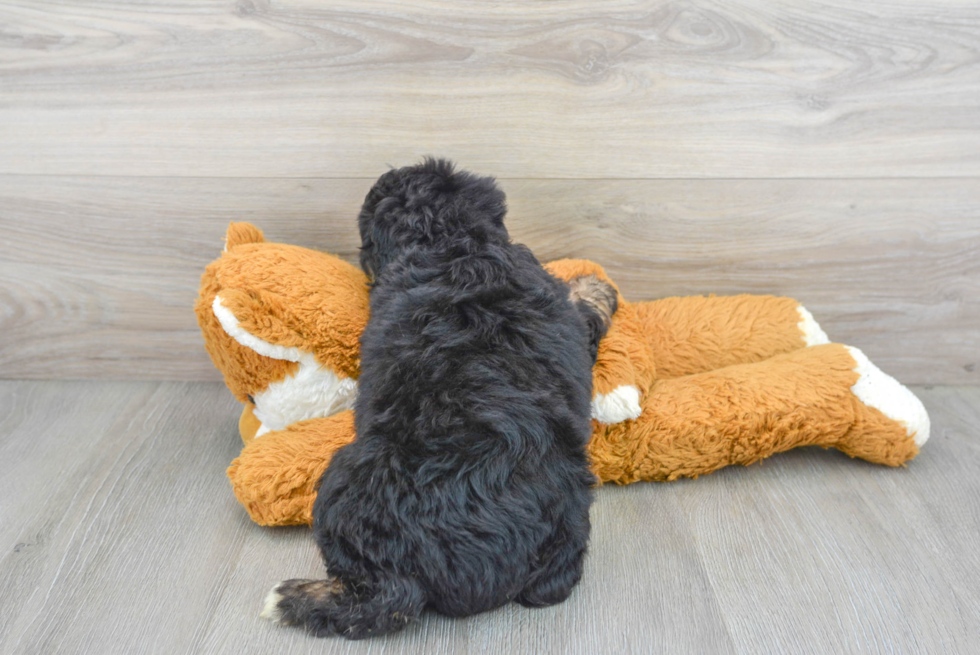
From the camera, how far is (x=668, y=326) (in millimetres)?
1438

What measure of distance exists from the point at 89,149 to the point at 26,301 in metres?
0.40

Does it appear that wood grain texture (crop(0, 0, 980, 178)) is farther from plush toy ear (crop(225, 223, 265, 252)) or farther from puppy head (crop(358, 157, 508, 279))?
puppy head (crop(358, 157, 508, 279))

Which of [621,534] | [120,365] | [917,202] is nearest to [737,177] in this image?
[917,202]

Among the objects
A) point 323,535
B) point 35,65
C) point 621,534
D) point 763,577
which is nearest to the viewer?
point 323,535

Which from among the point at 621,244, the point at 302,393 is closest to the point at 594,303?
the point at 621,244

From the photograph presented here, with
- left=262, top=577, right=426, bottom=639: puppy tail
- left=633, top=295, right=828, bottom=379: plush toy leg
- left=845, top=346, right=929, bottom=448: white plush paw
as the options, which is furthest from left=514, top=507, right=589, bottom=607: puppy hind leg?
left=845, top=346, right=929, bottom=448: white plush paw

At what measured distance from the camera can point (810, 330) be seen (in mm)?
1467

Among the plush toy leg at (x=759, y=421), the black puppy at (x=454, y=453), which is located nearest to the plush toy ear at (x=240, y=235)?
the black puppy at (x=454, y=453)

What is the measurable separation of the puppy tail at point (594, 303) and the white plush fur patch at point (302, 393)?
0.42 metres

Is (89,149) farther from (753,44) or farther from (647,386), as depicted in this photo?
(753,44)

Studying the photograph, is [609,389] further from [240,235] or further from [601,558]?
[240,235]

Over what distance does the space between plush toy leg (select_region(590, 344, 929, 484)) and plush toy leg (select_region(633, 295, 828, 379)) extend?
3.3 inches

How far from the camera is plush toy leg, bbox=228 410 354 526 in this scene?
115cm

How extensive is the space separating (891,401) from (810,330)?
215 mm
